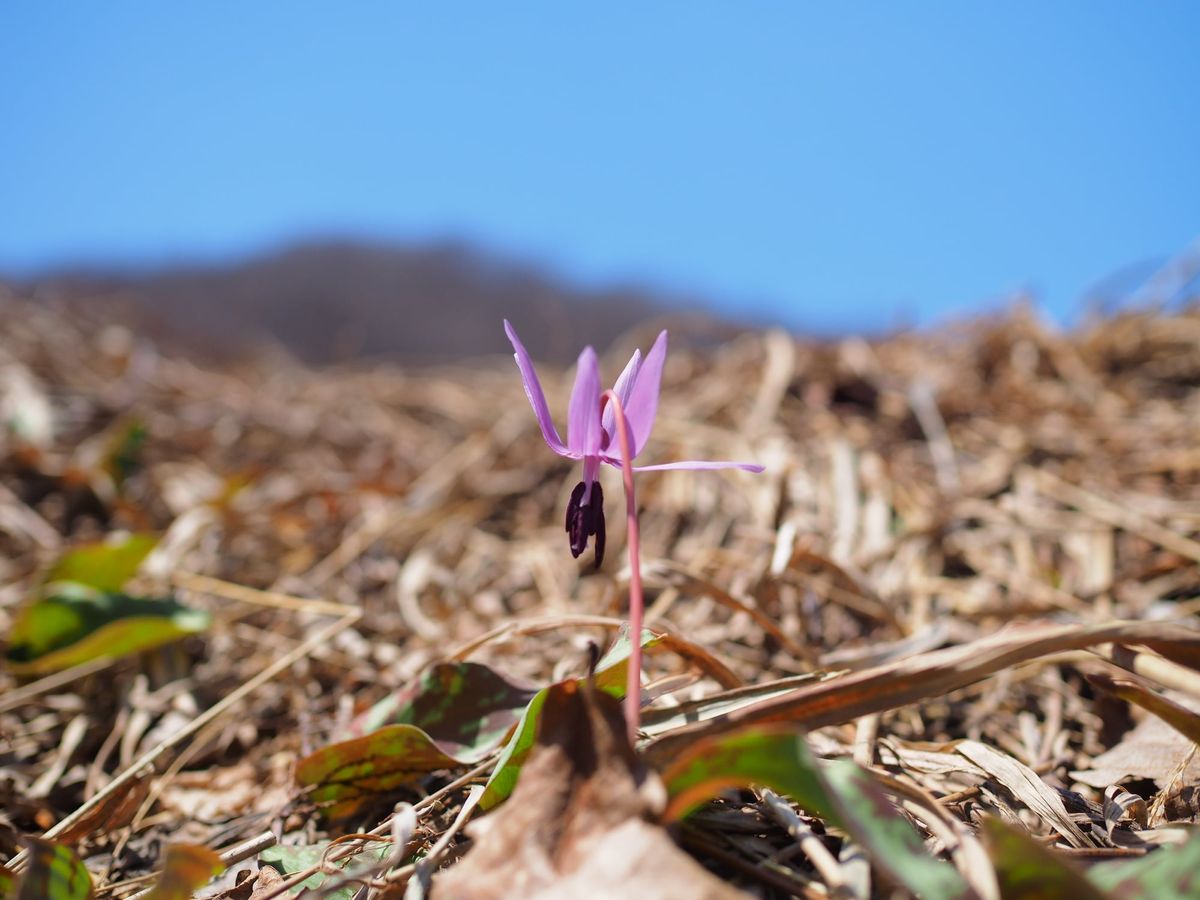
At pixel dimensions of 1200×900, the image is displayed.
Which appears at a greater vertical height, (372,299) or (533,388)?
(372,299)

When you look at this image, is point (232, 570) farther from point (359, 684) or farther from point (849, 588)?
point (849, 588)

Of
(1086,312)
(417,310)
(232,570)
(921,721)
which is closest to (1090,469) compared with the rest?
(921,721)

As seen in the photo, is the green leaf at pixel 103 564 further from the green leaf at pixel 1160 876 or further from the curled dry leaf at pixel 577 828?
the green leaf at pixel 1160 876

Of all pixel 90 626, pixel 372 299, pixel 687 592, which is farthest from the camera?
pixel 372 299

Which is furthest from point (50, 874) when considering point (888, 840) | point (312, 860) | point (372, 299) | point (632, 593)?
point (372, 299)

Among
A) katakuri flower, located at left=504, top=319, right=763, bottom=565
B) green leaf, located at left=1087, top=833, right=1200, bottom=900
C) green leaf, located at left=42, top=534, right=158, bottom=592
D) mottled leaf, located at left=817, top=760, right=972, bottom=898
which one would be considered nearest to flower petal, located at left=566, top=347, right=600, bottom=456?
katakuri flower, located at left=504, top=319, right=763, bottom=565

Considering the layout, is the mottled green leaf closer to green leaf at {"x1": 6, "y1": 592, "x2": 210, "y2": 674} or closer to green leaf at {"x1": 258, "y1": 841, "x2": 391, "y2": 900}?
green leaf at {"x1": 258, "y1": 841, "x2": 391, "y2": 900}

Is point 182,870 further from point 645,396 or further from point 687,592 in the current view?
point 687,592
